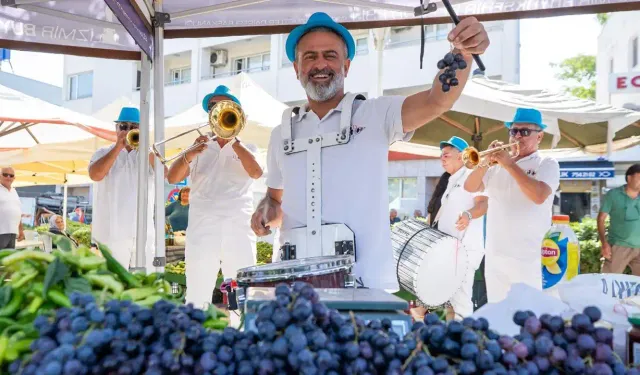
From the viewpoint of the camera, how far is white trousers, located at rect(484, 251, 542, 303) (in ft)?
13.1

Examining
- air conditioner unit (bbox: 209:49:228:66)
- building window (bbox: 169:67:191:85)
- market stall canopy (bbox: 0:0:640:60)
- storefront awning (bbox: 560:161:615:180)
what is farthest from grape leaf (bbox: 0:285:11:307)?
building window (bbox: 169:67:191:85)

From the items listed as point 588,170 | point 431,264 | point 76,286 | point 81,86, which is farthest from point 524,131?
point 81,86

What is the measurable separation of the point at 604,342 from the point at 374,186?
4.55 ft

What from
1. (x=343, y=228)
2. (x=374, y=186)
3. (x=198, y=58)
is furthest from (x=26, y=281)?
(x=198, y=58)

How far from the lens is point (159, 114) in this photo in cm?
347

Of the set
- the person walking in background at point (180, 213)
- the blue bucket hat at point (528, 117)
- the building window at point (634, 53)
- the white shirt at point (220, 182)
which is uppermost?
the building window at point (634, 53)

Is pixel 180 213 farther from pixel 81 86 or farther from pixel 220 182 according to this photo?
pixel 81 86

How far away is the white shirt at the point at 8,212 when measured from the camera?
725cm

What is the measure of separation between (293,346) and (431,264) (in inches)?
149

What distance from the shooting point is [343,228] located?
2.16 meters

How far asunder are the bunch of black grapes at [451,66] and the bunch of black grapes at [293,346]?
3.11 feet

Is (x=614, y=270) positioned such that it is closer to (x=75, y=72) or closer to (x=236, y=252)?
(x=236, y=252)

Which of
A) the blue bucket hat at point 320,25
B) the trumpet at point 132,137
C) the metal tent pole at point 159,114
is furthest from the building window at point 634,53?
the blue bucket hat at point 320,25

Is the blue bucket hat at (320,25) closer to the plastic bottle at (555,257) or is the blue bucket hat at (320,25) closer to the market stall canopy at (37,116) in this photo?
the plastic bottle at (555,257)
